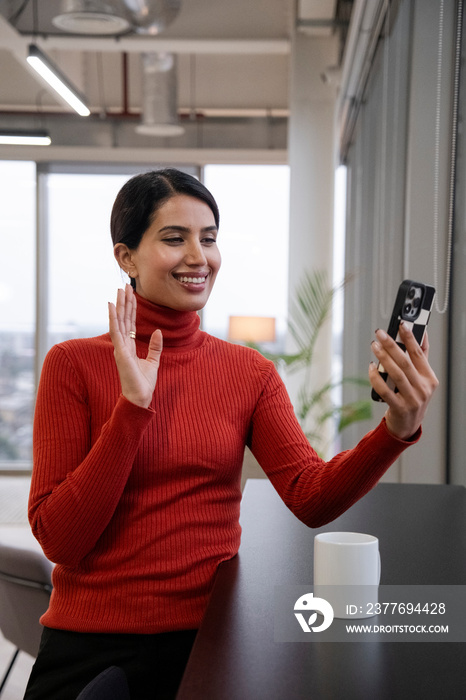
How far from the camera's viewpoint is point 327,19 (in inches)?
215

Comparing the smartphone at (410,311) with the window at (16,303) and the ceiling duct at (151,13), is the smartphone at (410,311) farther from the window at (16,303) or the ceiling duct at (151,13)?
the window at (16,303)

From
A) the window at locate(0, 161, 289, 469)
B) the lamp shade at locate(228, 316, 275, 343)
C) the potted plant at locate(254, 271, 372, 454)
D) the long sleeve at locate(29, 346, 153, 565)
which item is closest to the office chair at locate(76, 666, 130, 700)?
the long sleeve at locate(29, 346, 153, 565)

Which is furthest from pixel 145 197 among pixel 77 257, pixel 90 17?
pixel 77 257

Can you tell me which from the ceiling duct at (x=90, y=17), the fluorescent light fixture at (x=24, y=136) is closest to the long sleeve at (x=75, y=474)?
the ceiling duct at (x=90, y=17)

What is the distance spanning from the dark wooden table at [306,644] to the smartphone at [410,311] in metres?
0.36

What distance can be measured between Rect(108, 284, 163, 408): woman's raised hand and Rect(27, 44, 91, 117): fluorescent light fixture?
3930mm

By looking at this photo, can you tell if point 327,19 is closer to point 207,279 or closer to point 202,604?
point 207,279

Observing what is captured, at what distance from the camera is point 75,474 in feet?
3.99

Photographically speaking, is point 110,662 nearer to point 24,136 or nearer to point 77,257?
point 24,136

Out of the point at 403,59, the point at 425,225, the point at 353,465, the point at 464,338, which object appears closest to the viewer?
the point at 353,465

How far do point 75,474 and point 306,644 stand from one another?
17.7 inches

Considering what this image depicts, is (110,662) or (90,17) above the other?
(90,17)

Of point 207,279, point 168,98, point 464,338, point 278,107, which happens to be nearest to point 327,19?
point 168,98

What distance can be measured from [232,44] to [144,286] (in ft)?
17.1
